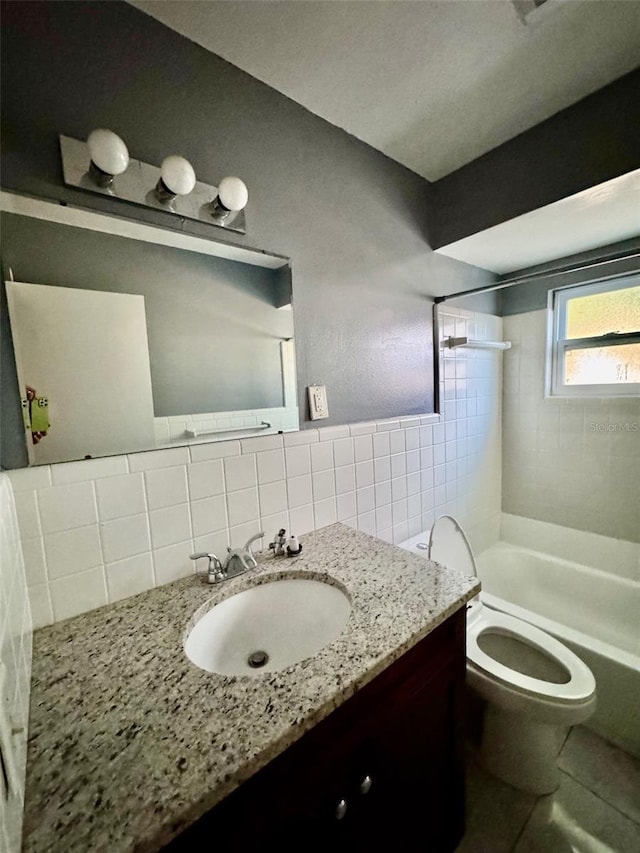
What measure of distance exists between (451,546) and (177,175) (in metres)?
1.66

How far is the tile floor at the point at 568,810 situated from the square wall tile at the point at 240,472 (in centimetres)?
131

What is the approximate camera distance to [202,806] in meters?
0.43

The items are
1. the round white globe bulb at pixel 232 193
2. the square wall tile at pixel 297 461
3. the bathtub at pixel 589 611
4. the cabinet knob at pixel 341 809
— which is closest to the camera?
the cabinet knob at pixel 341 809

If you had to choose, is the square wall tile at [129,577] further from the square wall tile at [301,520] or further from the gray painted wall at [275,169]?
the gray painted wall at [275,169]

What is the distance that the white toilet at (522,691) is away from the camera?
40.6 inches

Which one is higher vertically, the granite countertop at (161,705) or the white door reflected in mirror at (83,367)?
the white door reflected in mirror at (83,367)

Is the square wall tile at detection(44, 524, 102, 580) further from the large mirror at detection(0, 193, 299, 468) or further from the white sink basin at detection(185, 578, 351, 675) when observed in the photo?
the white sink basin at detection(185, 578, 351, 675)

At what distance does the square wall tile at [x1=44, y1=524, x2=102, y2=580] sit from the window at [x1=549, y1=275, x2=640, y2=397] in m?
2.45

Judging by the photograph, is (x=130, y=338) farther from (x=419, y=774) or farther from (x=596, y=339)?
(x=596, y=339)

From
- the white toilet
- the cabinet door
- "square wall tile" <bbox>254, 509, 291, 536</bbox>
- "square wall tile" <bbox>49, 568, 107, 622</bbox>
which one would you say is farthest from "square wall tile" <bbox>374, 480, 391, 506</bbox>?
"square wall tile" <bbox>49, 568, 107, 622</bbox>

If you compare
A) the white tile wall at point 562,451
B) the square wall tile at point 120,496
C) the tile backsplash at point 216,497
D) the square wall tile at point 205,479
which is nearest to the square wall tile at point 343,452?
the tile backsplash at point 216,497

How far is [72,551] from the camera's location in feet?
2.59

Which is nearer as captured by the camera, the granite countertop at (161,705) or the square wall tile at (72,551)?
the granite countertop at (161,705)

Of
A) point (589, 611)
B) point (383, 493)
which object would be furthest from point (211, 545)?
point (589, 611)
